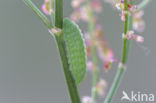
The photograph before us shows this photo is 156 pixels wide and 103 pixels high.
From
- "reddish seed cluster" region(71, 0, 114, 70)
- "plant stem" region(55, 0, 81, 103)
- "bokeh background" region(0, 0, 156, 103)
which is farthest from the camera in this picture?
"bokeh background" region(0, 0, 156, 103)

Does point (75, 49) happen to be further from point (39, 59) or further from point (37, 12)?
point (39, 59)

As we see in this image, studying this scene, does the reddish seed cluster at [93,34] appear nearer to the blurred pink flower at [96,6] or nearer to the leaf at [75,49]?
the blurred pink flower at [96,6]

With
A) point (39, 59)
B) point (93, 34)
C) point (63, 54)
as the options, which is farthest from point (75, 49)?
point (39, 59)

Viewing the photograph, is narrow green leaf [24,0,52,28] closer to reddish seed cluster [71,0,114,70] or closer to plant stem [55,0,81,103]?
plant stem [55,0,81,103]

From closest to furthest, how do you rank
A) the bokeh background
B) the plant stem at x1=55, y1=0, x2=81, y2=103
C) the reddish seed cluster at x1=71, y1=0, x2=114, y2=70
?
the plant stem at x1=55, y1=0, x2=81, y2=103, the reddish seed cluster at x1=71, y1=0, x2=114, y2=70, the bokeh background

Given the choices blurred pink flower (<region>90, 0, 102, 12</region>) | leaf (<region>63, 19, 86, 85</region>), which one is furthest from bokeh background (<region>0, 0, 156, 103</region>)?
leaf (<region>63, 19, 86, 85</region>)

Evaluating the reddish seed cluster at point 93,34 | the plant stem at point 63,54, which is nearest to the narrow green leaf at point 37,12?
the plant stem at point 63,54
